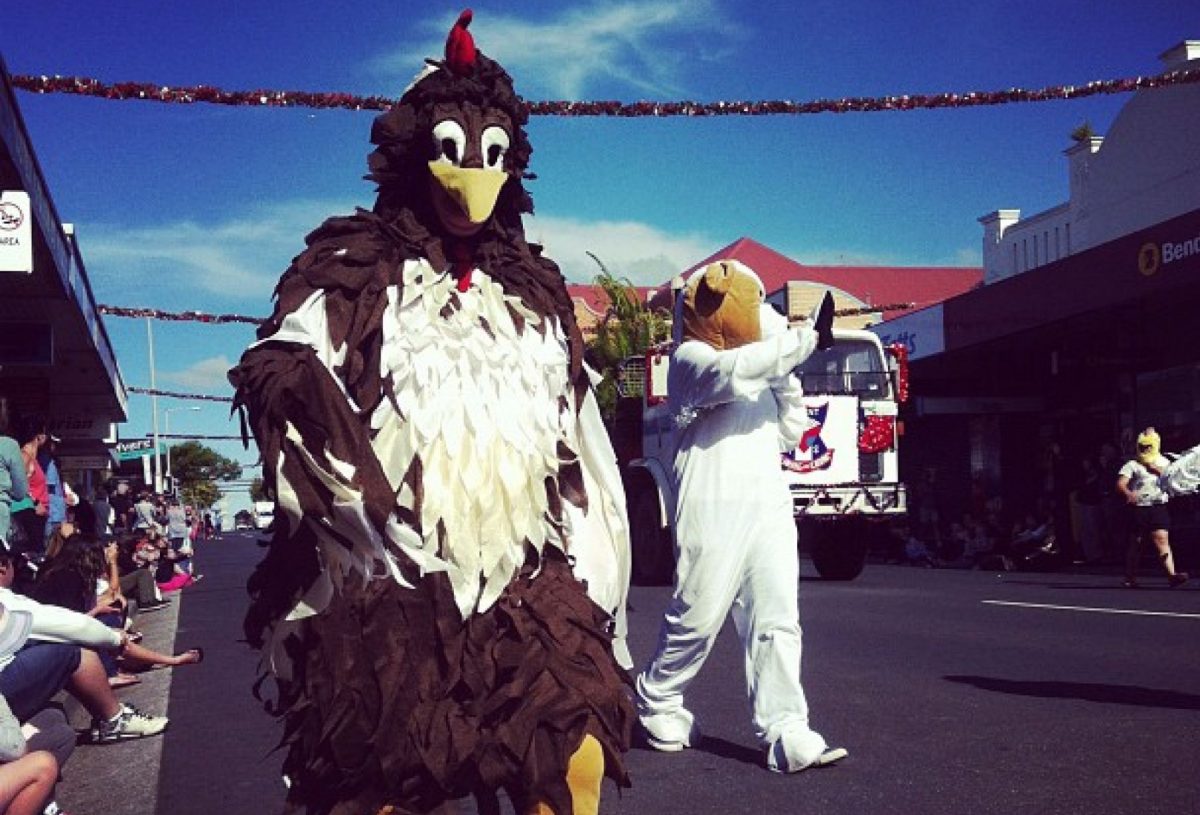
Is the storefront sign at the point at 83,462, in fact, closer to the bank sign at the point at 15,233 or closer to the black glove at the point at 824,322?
the bank sign at the point at 15,233

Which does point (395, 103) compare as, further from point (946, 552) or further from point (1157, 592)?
point (946, 552)

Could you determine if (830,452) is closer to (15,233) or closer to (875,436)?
(875,436)

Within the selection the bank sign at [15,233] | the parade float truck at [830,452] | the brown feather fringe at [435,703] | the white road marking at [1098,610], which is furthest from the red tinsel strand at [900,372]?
the brown feather fringe at [435,703]

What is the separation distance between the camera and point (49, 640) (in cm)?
460

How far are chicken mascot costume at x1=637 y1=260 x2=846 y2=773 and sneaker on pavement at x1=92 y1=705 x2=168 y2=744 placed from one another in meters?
2.68

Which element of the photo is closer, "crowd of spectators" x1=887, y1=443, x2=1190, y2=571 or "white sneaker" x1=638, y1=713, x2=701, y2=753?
"white sneaker" x1=638, y1=713, x2=701, y2=753

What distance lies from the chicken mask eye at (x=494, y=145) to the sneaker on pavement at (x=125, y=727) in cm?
442

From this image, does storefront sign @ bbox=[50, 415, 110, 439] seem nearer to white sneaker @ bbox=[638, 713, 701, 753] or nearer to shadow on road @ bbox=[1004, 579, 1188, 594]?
shadow on road @ bbox=[1004, 579, 1188, 594]

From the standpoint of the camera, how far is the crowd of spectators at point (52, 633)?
4227 mm

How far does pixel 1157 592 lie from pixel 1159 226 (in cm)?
584

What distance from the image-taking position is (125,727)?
689 centimetres

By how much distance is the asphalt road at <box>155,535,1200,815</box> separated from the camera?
4852mm

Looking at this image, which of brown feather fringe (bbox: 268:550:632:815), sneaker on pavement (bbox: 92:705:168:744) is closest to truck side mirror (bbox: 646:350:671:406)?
sneaker on pavement (bbox: 92:705:168:744)

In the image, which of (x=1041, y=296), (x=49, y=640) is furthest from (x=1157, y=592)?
(x=49, y=640)
